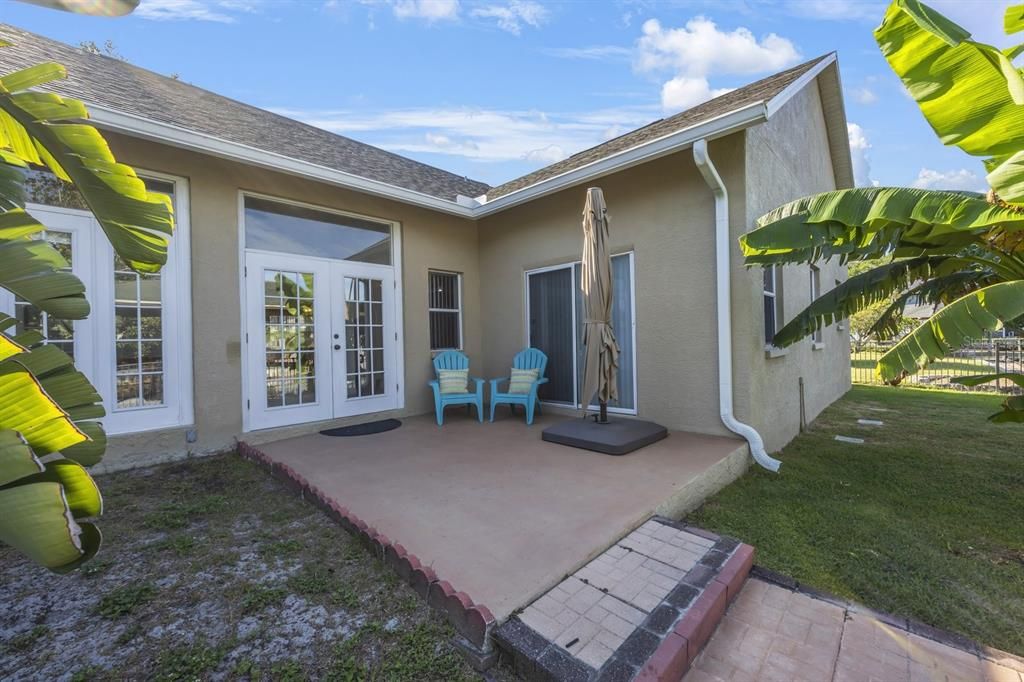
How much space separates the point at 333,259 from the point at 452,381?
8.16 feet

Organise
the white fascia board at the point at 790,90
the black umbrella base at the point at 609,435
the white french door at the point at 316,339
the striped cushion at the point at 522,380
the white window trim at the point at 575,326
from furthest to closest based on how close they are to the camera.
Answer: the striped cushion at the point at 522,380
the white window trim at the point at 575,326
the white french door at the point at 316,339
the black umbrella base at the point at 609,435
the white fascia board at the point at 790,90

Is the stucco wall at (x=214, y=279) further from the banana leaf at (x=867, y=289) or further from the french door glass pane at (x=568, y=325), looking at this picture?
the banana leaf at (x=867, y=289)

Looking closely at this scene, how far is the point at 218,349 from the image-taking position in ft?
16.8

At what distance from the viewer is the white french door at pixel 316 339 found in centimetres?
549

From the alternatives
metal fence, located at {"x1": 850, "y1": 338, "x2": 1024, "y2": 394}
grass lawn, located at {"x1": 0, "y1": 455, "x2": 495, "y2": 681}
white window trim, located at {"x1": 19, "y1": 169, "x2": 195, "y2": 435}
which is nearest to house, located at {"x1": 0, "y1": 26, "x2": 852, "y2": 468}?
white window trim, located at {"x1": 19, "y1": 169, "x2": 195, "y2": 435}

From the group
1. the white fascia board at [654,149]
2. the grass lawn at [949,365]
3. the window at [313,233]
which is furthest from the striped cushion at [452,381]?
the grass lawn at [949,365]

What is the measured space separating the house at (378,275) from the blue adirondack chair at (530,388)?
0.30m

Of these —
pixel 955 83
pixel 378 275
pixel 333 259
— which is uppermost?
A: pixel 955 83

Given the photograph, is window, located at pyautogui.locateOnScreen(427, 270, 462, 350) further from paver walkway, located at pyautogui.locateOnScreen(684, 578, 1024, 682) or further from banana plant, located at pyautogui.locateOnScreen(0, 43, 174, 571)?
paver walkway, located at pyautogui.locateOnScreen(684, 578, 1024, 682)

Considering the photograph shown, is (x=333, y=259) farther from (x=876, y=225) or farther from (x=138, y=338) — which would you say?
(x=876, y=225)

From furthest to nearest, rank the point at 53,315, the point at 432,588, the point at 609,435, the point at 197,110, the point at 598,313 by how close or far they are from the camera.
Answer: the point at 197,110 → the point at 598,313 → the point at 609,435 → the point at 432,588 → the point at 53,315

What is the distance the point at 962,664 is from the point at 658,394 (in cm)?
356

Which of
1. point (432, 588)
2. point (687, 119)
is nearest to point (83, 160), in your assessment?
point (432, 588)

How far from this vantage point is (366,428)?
19.5 ft
